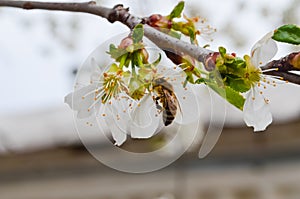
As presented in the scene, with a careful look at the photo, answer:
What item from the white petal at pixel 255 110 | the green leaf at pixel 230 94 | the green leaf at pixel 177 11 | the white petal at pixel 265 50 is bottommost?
the white petal at pixel 255 110

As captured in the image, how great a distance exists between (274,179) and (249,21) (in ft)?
2.17

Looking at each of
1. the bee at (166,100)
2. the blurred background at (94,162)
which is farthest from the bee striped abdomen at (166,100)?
the blurred background at (94,162)

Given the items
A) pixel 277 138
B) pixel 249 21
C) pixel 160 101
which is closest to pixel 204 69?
pixel 160 101

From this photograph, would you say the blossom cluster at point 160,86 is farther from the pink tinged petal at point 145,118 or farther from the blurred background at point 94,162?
the blurred background at point 94,162

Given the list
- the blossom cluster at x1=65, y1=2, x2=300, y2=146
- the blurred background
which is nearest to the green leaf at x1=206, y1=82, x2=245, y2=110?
the blossom cluster at x1=65, y1=2, x2=300, y2=146

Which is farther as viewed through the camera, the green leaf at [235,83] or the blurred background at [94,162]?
the blurred background at [94,162]

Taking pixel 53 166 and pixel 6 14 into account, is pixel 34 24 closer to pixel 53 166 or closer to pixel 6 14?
pixel 6 14

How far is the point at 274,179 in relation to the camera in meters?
2.14

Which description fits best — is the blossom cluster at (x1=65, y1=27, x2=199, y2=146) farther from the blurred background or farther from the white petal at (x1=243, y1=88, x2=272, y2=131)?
the blurred background

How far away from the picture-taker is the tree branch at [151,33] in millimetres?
317

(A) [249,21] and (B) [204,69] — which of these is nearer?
(B) [204,69]

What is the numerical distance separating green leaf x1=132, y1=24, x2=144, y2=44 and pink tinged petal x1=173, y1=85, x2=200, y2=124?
0.13ft

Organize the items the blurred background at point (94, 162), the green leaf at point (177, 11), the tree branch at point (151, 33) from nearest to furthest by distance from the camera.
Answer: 1. the tree branch at point (151, 33)
2. the green leaf at point (177, 11)
3. the blurred background at point (94, 162)

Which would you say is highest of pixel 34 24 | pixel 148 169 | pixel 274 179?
pixel 34 24
